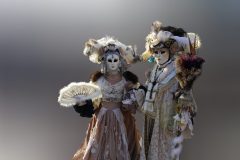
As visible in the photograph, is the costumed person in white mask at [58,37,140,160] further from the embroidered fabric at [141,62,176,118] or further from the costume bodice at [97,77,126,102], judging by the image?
the embroidered fabric at [141,62,176,118]

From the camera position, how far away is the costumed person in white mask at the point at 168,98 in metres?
1.58

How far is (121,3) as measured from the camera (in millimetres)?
2045

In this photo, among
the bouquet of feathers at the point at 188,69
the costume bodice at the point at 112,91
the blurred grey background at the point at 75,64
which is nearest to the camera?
the bouquet of feathers at the point at 188,69

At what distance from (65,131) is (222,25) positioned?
0.96 metres

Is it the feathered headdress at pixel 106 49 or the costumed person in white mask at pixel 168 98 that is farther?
the feathered headdress at pixel 106 49

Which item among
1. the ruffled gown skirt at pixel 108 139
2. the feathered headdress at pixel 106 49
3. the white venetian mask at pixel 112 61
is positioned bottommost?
the ruffled gown skirt at pixel 108 139

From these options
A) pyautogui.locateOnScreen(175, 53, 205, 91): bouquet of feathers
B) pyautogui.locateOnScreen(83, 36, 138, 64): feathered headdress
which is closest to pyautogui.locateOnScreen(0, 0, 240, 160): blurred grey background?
pyautogui.locateOnScreen(83, 36, 138, 64): feathered headdress

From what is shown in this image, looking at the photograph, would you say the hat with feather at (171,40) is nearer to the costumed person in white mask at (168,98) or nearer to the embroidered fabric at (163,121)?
the costumed person in white mask at (168,98)

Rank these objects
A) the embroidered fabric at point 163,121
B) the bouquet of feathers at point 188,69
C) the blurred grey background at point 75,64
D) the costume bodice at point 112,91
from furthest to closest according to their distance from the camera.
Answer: the blurred grey background at point 75,64
the costume bodice at point 112,91
the embroidered fabric at point 163,121
the bouquet of feathers at point 188,69

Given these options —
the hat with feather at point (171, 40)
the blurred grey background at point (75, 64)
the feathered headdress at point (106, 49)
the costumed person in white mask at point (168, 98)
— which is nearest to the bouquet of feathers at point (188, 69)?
the costumed person in white mask at point (168, 98)

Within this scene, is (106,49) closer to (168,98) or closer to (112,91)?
(112,91)

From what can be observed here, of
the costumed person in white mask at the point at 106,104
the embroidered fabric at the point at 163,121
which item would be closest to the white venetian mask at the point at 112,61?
the costumed person in white mask at the point at 106,104

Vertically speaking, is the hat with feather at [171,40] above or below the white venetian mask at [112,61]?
above

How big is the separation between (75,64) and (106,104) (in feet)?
1.31
